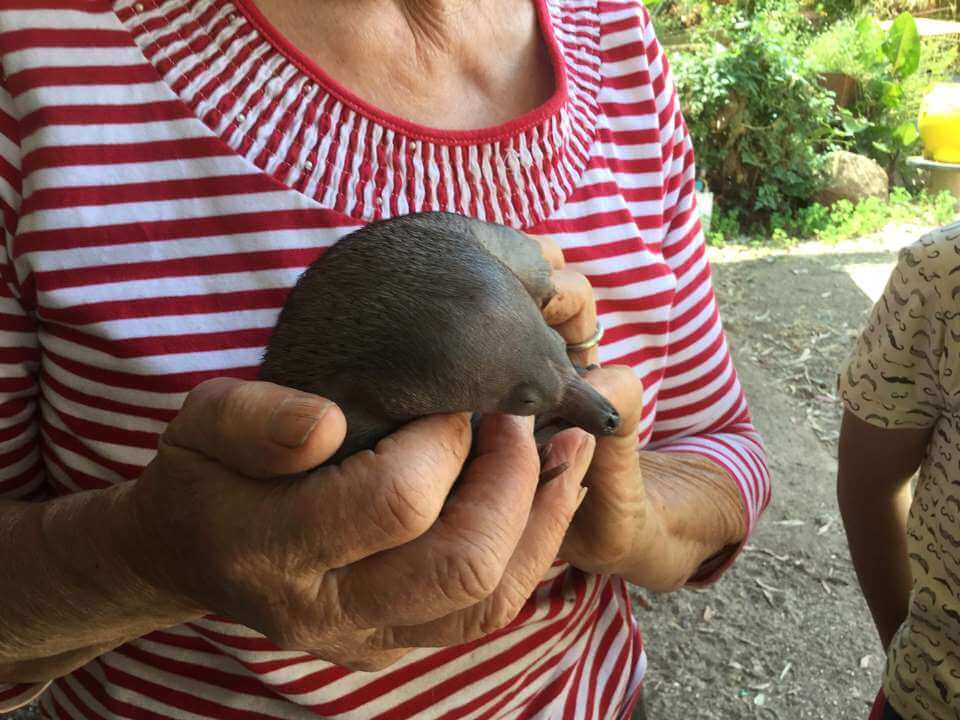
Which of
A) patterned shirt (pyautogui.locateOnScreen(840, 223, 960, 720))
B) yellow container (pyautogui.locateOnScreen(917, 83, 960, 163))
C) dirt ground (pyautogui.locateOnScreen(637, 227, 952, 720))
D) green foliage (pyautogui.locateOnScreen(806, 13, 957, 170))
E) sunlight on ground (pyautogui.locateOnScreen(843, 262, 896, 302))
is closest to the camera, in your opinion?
patterned shirt (pyautogui.locateOnScreen(840, 223, 960, 720))

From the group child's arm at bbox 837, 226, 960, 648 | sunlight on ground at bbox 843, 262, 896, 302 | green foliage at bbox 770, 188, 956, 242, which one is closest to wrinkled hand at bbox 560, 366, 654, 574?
child's arm at bbox 837, 226, 960, 648

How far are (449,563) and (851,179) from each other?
7.44 meters

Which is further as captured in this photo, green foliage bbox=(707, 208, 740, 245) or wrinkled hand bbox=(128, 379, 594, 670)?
green foliage bbox=(707, 208, 740, 245)

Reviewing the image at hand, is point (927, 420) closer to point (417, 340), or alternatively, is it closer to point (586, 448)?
point (586, 448)

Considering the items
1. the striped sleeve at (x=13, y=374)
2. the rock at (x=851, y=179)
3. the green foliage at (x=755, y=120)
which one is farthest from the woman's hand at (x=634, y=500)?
the rock at (x=851, y=179)

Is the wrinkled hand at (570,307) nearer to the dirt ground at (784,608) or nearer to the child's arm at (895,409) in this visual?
the child's arm at (895,409)

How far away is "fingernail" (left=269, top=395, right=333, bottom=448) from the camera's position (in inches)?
29.9

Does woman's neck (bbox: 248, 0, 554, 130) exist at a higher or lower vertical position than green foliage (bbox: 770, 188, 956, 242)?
higher

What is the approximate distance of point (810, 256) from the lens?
6.27 meters

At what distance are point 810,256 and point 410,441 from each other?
5982 millimetres

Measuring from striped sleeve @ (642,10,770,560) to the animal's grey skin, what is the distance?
1.68 feet

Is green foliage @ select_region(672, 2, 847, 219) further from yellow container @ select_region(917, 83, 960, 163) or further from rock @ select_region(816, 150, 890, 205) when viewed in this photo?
yellow container @ select_region(917, 83, 960, 163)

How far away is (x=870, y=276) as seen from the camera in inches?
224

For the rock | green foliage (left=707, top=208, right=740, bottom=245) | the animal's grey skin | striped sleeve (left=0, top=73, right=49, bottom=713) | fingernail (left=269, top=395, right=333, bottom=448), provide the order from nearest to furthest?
fingernail (left=269, top=395, right=333, bottom=448)
the animal's grey skin
striped sleeve (left=0, top=73, right=49, bottom=713)
green foliage (left=707, top=208, right=740, bottom=245)
the rock
